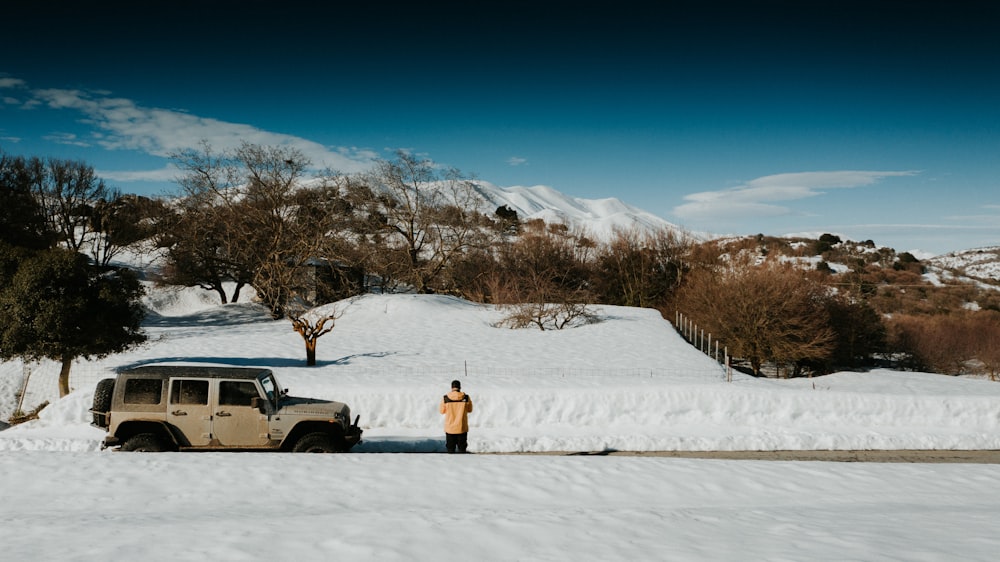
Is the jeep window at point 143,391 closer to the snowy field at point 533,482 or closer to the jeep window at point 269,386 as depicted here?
the snowy field at point 533,482

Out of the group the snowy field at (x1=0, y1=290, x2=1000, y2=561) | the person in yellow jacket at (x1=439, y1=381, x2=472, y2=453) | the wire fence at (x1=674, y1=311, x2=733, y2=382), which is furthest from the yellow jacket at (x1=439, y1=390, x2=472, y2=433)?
the wire fence at (x1=674, y1=311, x2=733, y2=382)

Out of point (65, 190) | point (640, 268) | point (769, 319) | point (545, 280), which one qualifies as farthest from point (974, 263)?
point (65, 190)

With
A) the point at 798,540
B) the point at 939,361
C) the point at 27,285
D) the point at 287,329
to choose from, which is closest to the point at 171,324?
the point at 287,329

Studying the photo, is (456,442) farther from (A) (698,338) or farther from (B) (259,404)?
(A) (698,338)

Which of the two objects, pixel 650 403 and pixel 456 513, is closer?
pixel 456 513

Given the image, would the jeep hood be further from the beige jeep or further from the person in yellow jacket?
the person in yellow jacket

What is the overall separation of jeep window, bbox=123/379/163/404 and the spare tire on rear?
380 millimetres

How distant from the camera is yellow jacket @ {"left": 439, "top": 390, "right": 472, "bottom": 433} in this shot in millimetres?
10520

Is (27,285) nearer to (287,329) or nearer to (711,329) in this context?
(287,329)

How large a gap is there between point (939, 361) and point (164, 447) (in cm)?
4504

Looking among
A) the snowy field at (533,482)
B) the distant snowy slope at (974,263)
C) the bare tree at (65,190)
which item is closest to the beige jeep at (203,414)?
the snowy field at (533,482)

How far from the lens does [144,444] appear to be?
9.62 metres

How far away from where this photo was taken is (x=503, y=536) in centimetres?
618

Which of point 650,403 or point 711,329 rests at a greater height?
point 711,329
